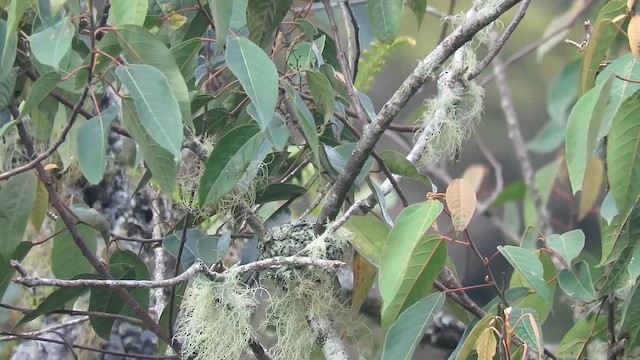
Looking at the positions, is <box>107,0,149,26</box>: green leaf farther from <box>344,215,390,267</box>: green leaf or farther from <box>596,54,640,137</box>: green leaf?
<box>596,54,640,137</box>: green leaf

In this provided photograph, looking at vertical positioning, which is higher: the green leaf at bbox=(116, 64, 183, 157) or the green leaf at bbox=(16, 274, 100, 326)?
the green leaf at bbox=(116, 64, 183, 157)

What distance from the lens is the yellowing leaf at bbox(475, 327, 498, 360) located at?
85 cm

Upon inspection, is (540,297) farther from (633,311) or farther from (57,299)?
(57,299)

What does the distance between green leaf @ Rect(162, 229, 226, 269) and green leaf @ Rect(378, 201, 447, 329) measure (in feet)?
0.68

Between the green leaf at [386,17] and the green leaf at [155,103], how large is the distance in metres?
0.32

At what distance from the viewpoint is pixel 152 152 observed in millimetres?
866

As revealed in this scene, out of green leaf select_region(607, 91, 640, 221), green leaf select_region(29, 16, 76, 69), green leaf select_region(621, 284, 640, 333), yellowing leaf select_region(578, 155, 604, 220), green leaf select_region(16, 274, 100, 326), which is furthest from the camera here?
yellowing leaf select_region(578, 155, 604, 220)

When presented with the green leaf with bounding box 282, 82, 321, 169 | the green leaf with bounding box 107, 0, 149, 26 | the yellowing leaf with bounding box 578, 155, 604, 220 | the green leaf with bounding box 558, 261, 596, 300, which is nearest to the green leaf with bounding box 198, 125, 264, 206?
the green leaf with bounding box 282, 82, 321, 169

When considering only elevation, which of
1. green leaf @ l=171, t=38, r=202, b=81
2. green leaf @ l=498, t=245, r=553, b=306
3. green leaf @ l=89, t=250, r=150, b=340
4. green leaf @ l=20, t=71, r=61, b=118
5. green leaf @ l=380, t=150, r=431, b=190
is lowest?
green leaf @ l=89, t=250, r=150, b=340

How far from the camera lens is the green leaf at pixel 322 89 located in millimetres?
990

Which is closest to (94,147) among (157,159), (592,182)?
(157,159)

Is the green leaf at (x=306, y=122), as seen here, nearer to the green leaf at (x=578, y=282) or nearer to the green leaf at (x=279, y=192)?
the green leaf at (x=279, y=192)

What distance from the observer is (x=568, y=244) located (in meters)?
1.06

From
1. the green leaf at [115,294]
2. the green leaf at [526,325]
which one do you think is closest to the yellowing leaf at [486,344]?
the green leaf at [526,325]
